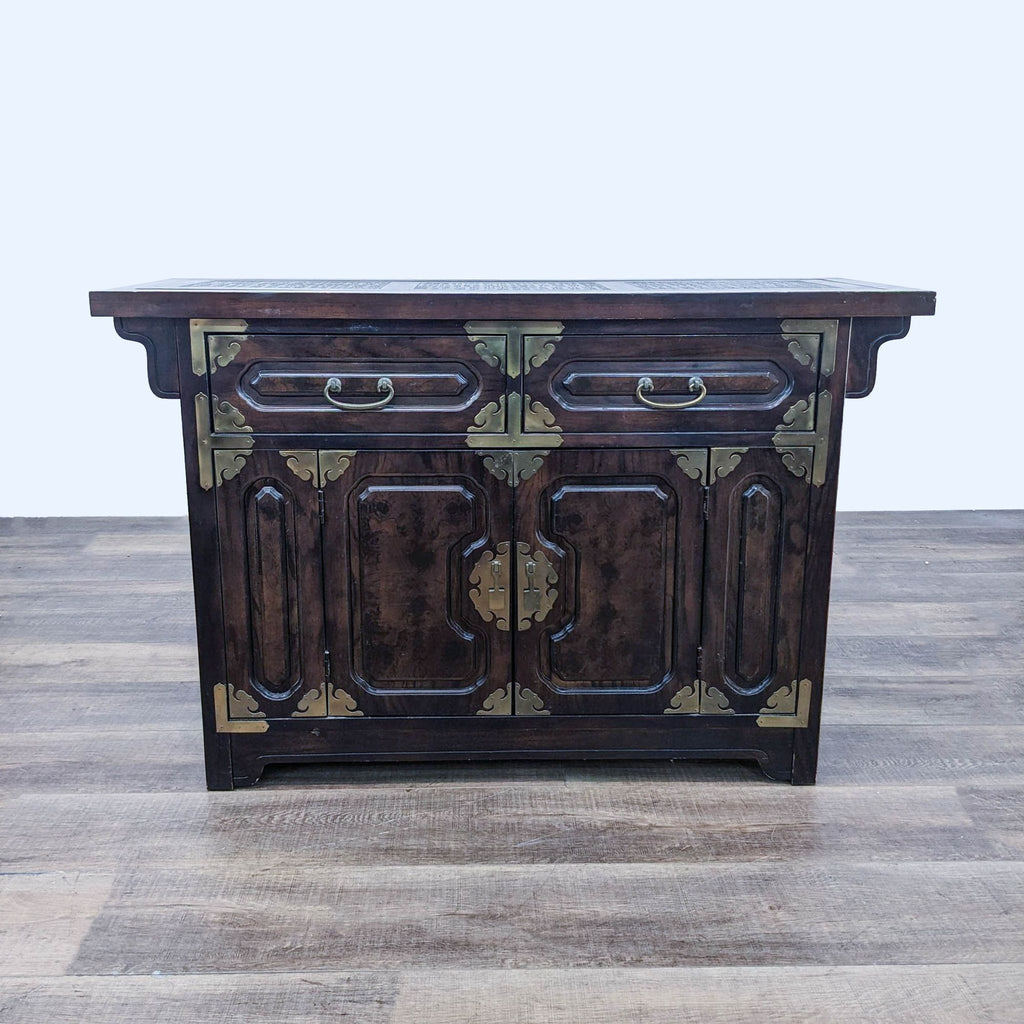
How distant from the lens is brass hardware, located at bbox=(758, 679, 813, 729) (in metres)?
2.29

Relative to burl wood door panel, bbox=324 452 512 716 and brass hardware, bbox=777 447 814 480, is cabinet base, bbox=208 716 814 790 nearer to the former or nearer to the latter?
burl wood door panel, bbox=324 452 512 716

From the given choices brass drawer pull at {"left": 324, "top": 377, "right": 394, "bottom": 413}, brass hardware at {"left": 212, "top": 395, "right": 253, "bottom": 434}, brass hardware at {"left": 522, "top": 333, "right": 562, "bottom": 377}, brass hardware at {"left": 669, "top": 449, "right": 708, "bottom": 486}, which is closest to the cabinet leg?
brass hardware at {"left": 212, "top": 395, "right": 253, "bottom": 434}

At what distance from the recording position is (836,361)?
7.00ft

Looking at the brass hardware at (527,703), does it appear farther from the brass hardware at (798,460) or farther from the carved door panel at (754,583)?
the brass hardware at (798,460)

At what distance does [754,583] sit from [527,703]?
0.53 meters

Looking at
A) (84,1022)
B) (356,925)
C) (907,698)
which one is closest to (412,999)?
(356,925)

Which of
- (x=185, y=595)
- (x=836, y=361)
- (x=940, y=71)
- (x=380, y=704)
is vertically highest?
(x=940, y=71)

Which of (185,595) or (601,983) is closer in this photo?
(601,983)

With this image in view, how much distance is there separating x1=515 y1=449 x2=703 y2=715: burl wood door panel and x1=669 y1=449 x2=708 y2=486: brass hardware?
0.04 ft

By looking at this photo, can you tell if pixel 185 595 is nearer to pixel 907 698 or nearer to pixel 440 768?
pixel 440 768

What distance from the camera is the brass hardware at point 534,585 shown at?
7.29ft

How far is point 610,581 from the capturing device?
224cm

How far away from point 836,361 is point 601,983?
3.98 feet

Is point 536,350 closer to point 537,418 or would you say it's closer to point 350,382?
point 537,418
